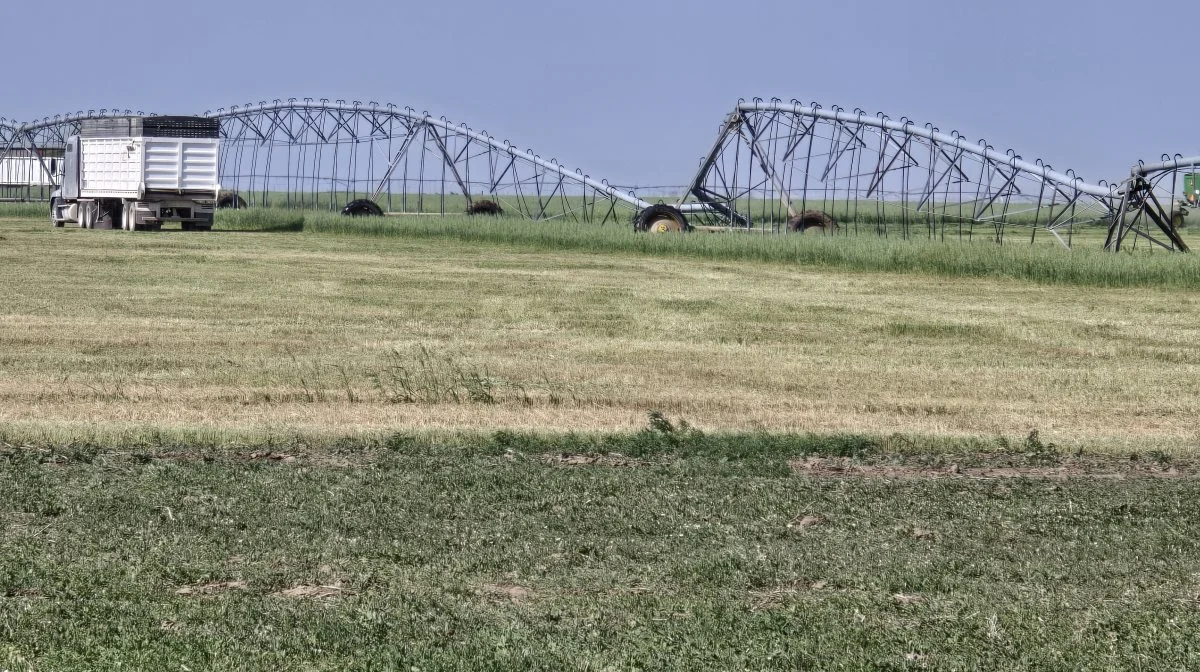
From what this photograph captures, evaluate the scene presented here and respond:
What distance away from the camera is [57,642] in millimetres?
5555

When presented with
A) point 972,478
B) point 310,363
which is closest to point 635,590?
point 972,478

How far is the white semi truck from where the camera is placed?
1599 inches

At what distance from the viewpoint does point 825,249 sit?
101 ft

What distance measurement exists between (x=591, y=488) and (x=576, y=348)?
804 centimetres

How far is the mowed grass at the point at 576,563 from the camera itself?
557 cm

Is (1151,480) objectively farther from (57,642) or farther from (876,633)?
(57,642)

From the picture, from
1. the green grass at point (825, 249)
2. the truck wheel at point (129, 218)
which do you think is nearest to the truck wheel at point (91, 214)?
the truck wheel at point (129, 218)

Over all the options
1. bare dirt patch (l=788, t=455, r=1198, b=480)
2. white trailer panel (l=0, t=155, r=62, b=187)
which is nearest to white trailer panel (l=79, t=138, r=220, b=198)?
white trailer panel (l=0, t=155, r=62, b=187)

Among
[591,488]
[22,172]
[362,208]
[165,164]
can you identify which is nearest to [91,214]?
[165,164]

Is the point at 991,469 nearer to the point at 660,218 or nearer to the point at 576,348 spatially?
the point at 576,348

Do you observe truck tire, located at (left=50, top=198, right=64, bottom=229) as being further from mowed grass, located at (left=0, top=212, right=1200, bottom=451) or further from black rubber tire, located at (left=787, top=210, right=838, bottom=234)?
black rubber tire, located at (left=787, top=210, right=838, bottom=234)

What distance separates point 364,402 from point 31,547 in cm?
524

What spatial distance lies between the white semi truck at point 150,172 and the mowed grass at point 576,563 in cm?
3265

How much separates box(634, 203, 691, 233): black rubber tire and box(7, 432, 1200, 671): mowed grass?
3332 cm
